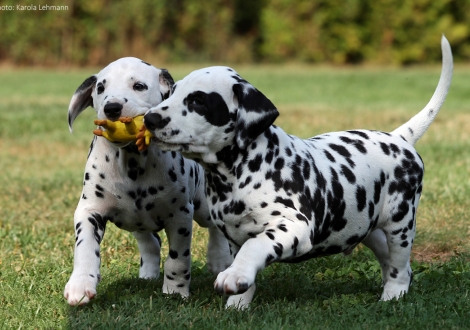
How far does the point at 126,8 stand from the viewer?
114ft

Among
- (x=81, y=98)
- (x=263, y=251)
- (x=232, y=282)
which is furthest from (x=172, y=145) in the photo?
(x=81, y=98)

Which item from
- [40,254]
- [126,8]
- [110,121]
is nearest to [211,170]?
[110,121]

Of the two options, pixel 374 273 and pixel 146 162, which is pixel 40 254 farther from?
pixel 374 273

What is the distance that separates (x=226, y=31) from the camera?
37719 mm

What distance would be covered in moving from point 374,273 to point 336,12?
31002 mm

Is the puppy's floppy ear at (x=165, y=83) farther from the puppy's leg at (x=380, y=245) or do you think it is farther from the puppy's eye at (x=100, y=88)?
the puppy's leg at (x=380, y=245)

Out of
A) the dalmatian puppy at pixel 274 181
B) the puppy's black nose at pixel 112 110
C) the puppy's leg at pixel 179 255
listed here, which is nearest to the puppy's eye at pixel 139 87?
the puppy's black nose at pixel 112 110

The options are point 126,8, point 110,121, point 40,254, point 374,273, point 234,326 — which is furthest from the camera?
point 126,8

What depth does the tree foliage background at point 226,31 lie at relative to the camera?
3522cm

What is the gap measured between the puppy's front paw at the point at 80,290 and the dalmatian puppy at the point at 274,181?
85cm

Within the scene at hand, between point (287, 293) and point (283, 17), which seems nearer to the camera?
point (287, 293)

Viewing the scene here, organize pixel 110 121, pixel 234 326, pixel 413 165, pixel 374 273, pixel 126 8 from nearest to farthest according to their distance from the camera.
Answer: pixel 234 326 < pixel 110 121 < pixel 413 165 < pixel 374 273 < pixel 126 8

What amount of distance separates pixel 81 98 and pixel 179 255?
52.3 inches

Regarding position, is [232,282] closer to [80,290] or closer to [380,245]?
[80,290]
